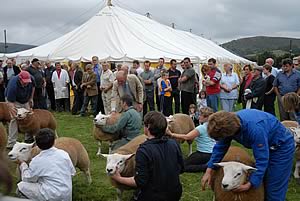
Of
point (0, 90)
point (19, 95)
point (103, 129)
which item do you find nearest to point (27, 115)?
point (19, 95)

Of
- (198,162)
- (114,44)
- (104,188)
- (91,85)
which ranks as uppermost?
(114,44)

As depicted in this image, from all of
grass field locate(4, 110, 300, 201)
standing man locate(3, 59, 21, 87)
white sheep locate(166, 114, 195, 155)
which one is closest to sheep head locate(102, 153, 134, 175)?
grass field locate(4, 110, 300, 201)

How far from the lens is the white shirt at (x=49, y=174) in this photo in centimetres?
392

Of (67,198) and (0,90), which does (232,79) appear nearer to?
(67,198)

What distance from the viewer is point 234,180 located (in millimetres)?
3557

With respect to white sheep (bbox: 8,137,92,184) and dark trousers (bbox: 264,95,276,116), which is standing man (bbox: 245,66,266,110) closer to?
dark trousers (bbox: 264,95,276,116)

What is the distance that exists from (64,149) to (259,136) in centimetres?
270

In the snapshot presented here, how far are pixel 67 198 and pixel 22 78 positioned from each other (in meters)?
4.20

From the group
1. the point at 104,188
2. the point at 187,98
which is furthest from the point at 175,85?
the point at 104,188

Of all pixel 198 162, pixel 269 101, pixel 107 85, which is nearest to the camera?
pixel 198 162

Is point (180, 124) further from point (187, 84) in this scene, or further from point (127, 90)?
point (187, 84)

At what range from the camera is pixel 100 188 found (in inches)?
219

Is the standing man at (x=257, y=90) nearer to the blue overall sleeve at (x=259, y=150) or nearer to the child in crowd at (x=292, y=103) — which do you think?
the child in crowd at (x=292, y=103)

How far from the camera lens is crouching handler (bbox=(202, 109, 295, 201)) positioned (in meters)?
3.31
